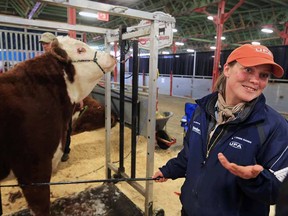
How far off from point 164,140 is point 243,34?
15649mm

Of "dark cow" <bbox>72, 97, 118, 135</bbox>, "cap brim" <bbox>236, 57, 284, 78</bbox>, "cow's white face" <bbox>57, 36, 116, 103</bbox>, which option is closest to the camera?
"cap brim" <bbox>236, 57, 284, 78</bbox>

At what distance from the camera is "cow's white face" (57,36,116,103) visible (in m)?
1.74

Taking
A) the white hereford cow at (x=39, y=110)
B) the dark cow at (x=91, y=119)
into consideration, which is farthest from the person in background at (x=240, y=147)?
the dark cow at (x=91, y=119)

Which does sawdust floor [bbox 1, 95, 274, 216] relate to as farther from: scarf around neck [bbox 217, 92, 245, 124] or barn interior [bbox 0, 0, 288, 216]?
scarf around neck [bbox 217, 92, 245, 124]

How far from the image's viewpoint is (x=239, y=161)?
1016 millimetres

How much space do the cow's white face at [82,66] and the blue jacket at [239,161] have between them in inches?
40.8

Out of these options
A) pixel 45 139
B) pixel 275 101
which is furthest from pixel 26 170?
pixel 275 101

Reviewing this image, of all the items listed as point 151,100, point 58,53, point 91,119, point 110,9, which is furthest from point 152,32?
point 91,119

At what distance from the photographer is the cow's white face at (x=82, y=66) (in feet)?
5.72

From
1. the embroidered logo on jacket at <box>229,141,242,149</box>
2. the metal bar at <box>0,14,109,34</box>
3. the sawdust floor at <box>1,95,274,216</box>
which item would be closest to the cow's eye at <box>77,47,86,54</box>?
the metal bar at <box>0,14,109,34</box>

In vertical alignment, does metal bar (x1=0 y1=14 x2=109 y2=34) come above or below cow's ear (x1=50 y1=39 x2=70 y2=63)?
above

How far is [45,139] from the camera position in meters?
1.50

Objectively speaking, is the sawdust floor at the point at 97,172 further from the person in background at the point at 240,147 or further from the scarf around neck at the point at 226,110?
the scarf around neck at the point at 226,110

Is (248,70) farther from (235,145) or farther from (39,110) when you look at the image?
(39,110)
